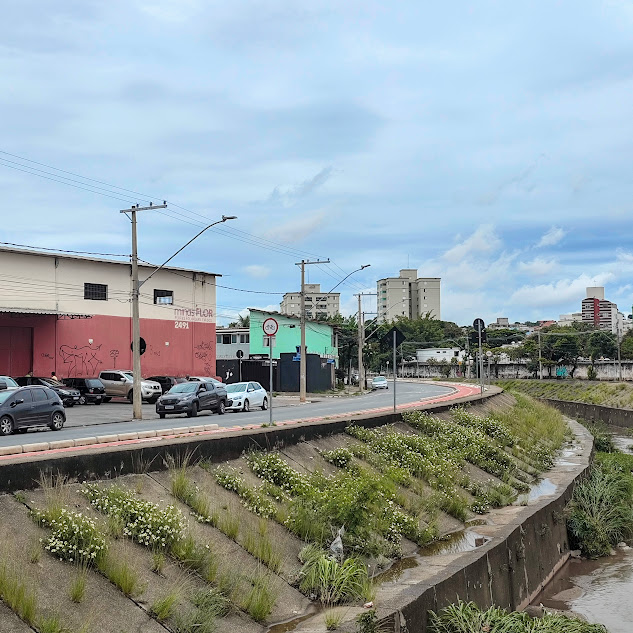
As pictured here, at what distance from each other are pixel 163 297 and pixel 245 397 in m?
17.2

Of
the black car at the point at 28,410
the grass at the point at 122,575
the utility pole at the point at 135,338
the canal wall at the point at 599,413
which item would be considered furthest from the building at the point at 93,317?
the grass at the point at 122,575

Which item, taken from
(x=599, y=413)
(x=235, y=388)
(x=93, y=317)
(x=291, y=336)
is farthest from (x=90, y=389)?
(x=291, y=336)

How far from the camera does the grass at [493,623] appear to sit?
877 centimetres

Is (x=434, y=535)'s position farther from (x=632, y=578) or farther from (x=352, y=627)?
(x=352, y=627)

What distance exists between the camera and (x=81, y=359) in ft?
161

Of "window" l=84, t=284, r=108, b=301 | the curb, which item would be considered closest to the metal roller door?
"window" l=84, t=284, r=108, b=301

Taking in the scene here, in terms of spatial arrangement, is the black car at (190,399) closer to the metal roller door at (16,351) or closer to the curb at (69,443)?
the curb at (69,443)

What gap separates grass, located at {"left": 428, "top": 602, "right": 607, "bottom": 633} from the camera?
877cm

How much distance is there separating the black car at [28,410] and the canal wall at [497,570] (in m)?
16.1

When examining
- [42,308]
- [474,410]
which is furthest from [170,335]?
[474,410]

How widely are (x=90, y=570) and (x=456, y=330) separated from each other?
592ft

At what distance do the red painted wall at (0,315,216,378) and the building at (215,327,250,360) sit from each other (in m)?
15.7

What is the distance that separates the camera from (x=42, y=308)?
46719mm

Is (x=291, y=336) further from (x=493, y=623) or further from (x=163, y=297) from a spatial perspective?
(x=493, y=623)
